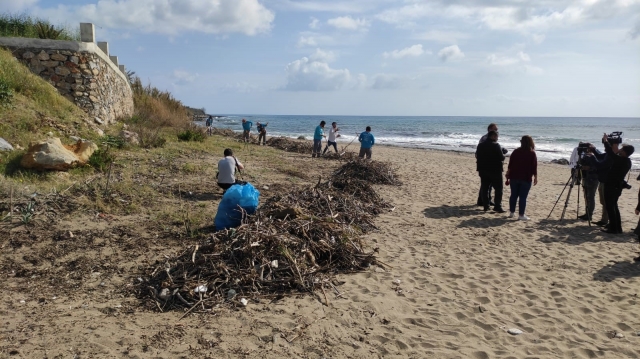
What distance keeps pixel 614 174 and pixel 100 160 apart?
9540 mm

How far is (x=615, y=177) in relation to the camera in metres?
7.30

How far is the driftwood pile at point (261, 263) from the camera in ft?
14.8

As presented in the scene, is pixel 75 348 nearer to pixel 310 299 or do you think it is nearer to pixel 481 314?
pixel 310 299

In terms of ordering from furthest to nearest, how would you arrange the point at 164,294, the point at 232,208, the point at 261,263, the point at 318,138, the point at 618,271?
the point at 318,138 < the point at 232,208 < the point at 618,271 < the point at 261,263 < the point at 164,294

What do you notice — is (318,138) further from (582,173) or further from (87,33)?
(582,173)

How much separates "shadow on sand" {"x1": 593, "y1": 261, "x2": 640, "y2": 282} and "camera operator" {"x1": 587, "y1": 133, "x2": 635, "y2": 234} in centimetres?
168

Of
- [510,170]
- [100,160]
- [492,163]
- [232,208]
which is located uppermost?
[492,163]

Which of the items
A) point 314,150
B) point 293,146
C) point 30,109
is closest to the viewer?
point 30,109

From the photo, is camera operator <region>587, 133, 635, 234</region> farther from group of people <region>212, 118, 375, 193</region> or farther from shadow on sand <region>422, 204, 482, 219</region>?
group of people <region>212, 118, 375, 193</region>

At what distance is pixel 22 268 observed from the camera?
504 cm

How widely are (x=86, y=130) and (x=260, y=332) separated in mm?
9428

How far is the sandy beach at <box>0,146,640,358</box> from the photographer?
3.70 meters

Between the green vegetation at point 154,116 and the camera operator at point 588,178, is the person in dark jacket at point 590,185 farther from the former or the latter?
the green vegetation at point 154,116

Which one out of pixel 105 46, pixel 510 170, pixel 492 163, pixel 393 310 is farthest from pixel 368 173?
pixel 105 46
